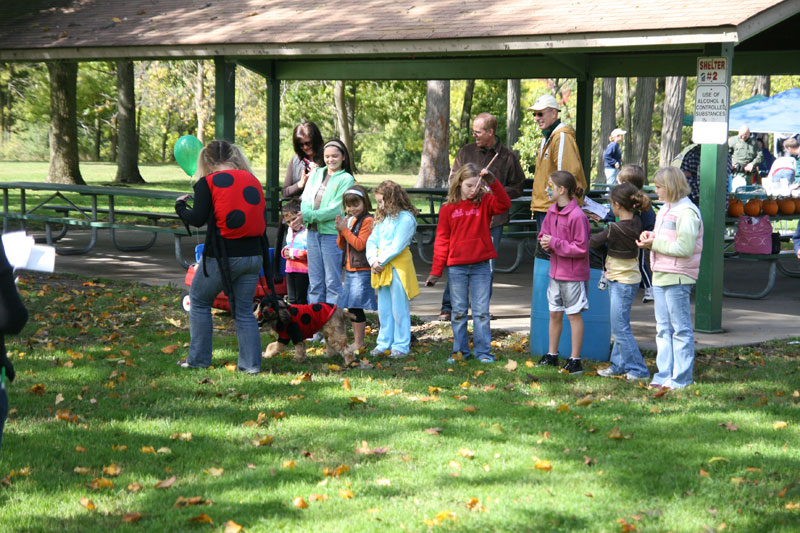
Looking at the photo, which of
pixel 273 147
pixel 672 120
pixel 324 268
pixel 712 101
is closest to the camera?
pixel 324 268

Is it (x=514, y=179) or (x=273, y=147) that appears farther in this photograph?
(x=273, y=147)

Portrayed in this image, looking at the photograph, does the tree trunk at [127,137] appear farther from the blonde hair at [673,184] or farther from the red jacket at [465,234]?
the blonde hair at [673,184]

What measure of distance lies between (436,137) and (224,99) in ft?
49.7

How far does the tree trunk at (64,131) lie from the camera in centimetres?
2586

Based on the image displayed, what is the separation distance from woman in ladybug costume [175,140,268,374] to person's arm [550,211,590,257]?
2190 millimetres

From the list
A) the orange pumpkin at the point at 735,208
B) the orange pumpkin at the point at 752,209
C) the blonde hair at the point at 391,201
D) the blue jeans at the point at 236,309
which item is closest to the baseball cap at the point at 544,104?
the blonde hair at the point at 391,201

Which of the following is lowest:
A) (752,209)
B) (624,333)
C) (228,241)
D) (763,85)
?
(624,333)

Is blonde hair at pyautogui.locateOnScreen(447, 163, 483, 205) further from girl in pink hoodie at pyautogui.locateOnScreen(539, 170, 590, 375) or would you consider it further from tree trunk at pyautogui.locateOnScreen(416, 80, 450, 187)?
tree trunk at pyautogui.locateOnScreen(416, 80, 450, 187)

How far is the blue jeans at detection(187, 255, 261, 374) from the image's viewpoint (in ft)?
23.1

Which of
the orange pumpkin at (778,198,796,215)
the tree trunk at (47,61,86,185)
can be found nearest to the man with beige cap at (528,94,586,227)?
the orange pumpkin at (778,198,796,215)

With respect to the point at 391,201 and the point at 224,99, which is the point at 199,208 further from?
the point at 224,99

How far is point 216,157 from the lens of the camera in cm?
704

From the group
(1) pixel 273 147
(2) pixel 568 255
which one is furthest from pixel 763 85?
(2) pixel 568 255

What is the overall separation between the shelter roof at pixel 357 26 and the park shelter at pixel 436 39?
2cm
